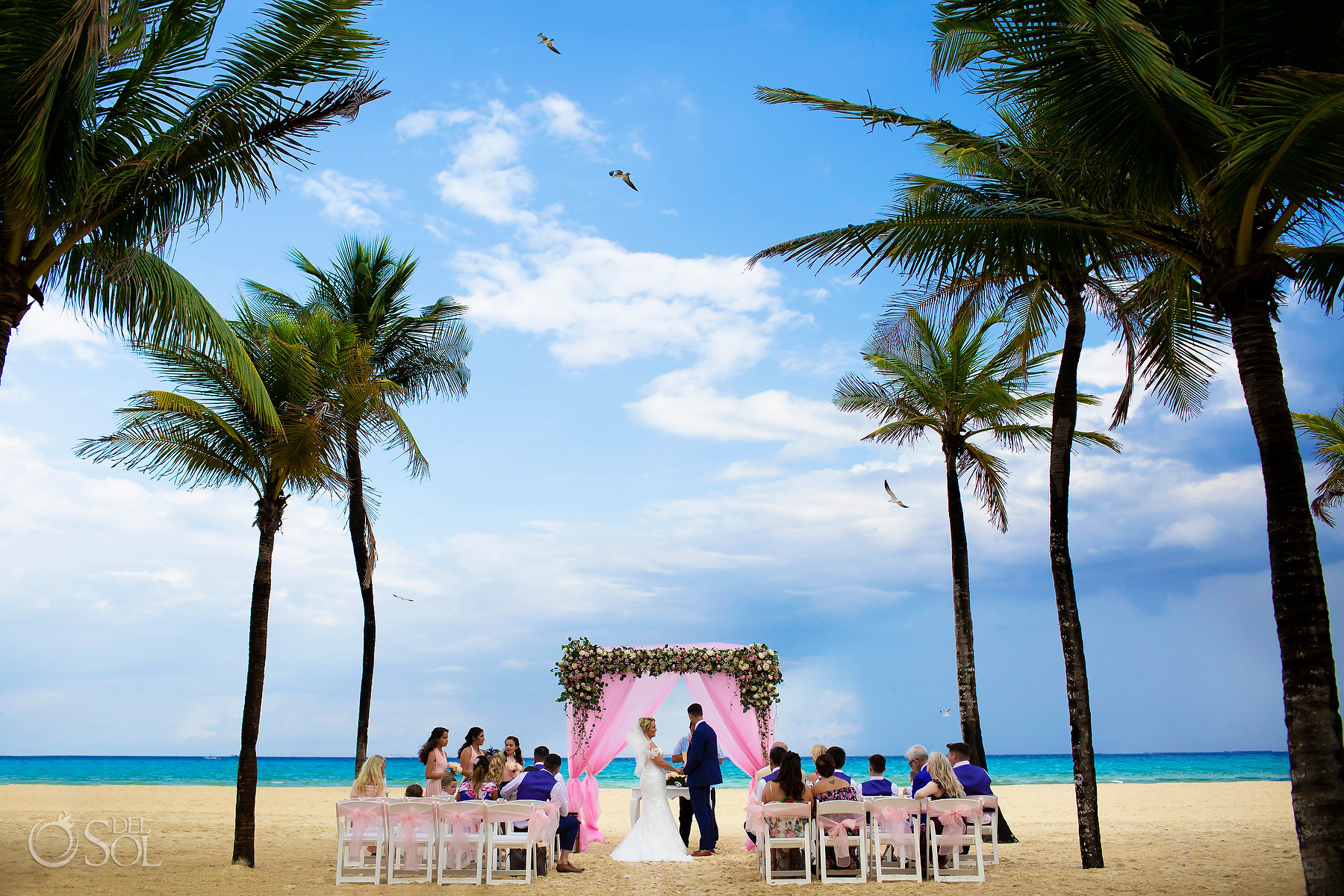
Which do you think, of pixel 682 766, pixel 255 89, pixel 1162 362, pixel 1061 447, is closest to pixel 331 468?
pixel 255 89

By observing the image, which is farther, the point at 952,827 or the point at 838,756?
the point at 838,756

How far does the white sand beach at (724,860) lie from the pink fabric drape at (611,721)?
3.43 feet

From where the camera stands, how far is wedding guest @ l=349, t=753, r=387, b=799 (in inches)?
401

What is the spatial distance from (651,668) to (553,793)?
294 centimetres

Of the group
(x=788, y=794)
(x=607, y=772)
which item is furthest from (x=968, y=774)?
(x=607, y=772)

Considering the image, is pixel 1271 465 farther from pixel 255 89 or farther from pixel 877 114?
pixel 255 89

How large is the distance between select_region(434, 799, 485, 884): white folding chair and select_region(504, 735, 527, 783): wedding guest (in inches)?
44.0

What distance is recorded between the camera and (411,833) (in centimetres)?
991

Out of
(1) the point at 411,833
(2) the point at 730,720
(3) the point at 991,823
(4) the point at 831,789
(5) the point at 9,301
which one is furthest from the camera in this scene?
(2) the point at 730,720

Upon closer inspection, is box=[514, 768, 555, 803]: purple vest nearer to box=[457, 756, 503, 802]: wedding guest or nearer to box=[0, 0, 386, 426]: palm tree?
box=[457, 756, 503, 802]: wedding guest

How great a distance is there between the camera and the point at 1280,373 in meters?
6.50

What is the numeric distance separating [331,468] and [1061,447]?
352 inches

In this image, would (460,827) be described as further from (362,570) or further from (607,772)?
(607,772)
